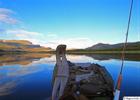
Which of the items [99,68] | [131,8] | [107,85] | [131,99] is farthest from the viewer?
[99,68]

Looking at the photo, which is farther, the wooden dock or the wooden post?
the wooden post

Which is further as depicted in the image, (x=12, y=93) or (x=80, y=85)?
(x=12, y=93)

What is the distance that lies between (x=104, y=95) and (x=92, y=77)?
4.60ft

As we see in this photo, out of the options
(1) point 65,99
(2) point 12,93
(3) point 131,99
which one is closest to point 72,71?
(1) point 65,99

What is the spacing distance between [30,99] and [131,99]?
6519 millimetres

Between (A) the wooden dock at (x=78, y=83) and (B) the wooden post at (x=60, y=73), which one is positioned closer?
(A) the wooden dock at (x=78, y=83)

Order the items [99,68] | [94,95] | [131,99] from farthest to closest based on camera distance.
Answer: [99,68] → [94,95] → [131,99]

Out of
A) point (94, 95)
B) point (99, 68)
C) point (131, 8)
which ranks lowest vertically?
point (94, 95)

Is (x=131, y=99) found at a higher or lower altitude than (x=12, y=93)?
higher

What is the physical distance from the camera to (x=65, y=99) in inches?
315

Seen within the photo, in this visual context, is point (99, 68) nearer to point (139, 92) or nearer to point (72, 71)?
point (72, 71)

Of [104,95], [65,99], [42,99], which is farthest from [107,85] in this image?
[42,99]

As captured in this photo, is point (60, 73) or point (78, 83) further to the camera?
point (60, 73)

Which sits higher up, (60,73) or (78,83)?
(60,73)
